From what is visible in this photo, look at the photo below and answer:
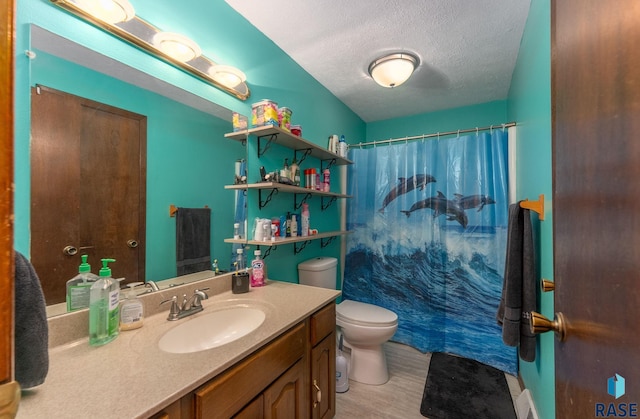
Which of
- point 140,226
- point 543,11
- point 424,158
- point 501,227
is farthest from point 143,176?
point 501,227

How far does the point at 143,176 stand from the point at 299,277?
1.25 m

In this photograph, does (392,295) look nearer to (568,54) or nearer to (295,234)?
(295,234)

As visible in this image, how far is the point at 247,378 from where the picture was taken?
30.4 inches

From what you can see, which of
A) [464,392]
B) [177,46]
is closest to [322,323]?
[464,392]

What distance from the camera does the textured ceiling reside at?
1362 mm

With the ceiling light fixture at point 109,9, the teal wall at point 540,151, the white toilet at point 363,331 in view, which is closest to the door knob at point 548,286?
the teal wall at point 540,151

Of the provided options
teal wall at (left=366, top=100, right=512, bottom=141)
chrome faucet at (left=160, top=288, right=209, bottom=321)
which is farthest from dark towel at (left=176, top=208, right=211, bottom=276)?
teal wall at (left=366, top=100, right=512, bottom=141)

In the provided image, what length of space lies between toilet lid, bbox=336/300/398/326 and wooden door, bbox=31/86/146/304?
1308 millimetres

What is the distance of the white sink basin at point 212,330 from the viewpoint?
918mm

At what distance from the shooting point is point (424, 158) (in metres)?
2.24

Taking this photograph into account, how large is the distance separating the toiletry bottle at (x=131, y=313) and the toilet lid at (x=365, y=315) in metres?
1.27

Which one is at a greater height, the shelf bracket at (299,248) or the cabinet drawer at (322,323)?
the shelf bracket at (299,248)

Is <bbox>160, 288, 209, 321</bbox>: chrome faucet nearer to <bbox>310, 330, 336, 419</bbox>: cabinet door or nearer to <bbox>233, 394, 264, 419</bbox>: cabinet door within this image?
<bbox>233, 394, 264, 419</bbox>: cabinet door

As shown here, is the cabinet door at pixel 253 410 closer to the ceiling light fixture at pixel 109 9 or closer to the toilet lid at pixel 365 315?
the toilet lid at pixel 365 315
